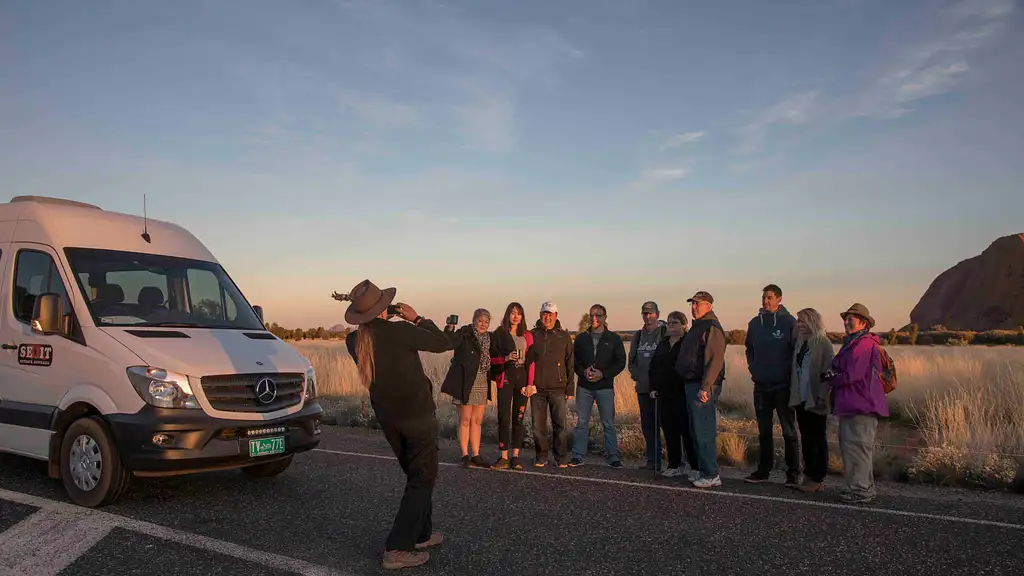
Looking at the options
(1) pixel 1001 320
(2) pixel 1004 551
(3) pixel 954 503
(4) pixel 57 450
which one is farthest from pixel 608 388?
(1) pixel 1001 320

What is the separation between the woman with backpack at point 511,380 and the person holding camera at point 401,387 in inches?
156

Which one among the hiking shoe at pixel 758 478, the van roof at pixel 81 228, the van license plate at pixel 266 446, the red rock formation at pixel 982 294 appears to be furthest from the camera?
the red rock formation at pixel 982 294

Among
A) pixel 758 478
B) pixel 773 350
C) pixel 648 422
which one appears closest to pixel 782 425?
pixel 758 478

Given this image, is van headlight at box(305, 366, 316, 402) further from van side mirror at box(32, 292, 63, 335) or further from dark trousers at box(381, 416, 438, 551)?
dark trousers at box(381, 416, 438, 551)

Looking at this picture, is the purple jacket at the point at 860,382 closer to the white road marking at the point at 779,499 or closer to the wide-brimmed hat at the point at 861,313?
the wide-brimmed hat at the point at 861,313

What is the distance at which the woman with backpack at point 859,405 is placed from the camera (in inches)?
290

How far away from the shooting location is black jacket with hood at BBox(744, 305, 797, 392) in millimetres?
8305

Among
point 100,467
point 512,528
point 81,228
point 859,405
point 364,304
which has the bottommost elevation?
point 512,528

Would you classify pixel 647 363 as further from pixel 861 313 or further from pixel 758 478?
pixel 861 313

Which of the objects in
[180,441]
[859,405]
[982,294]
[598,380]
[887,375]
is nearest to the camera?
[180,441]


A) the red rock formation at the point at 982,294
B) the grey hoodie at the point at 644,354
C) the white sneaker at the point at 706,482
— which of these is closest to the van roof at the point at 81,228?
the grey hoodie at the point at 644,354

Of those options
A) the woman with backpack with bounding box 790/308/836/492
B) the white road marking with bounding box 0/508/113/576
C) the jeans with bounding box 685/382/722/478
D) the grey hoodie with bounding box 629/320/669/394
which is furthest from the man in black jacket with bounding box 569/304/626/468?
the white road marking with bounding box 0/508/113/576

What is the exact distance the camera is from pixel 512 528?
6164 mm

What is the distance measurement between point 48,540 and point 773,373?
690 cm
